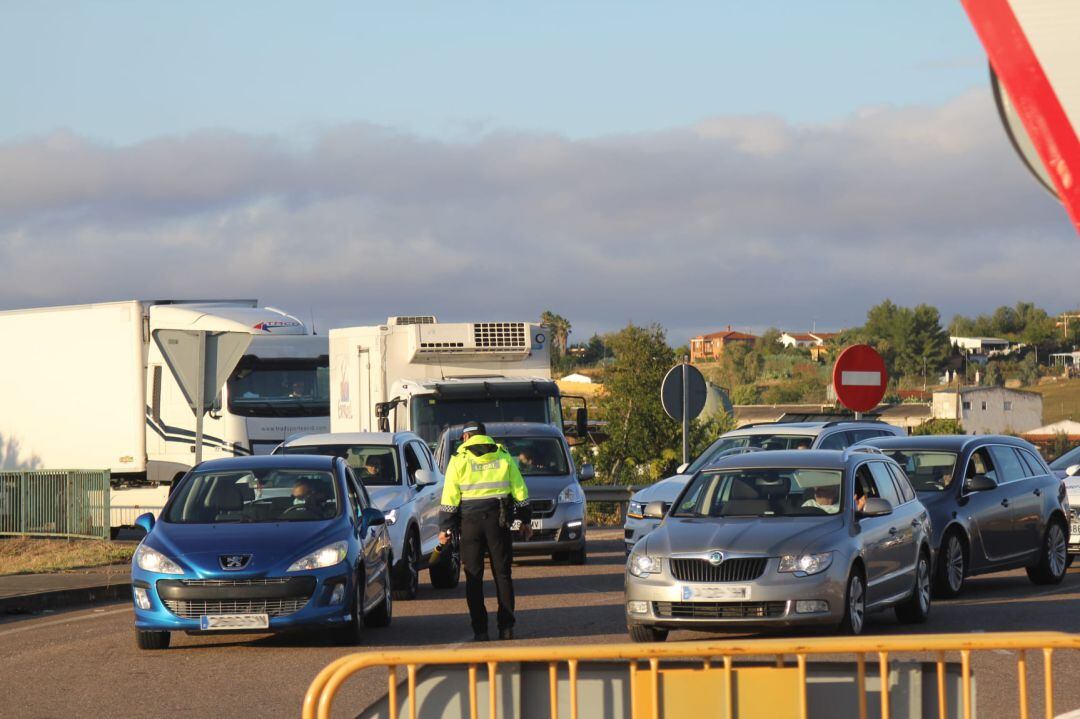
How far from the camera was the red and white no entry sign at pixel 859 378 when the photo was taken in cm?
2236

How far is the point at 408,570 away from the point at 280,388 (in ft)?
37.0

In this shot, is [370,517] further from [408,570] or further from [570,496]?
[570,496]

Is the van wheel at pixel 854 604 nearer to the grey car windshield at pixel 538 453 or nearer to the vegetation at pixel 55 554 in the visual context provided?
the grey car windshield at pixel 538 453

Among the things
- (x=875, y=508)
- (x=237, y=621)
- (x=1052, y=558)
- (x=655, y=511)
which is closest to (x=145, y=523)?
(x=237, y=621)

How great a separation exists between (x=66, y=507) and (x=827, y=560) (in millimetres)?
17063

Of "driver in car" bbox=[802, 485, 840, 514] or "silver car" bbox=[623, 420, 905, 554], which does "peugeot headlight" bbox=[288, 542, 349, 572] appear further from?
"silver car" bbox=[623, 420, 905, 554]

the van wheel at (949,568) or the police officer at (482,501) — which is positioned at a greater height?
the police officer at (482,501)

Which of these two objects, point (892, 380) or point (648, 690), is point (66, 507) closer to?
point (648, 690)

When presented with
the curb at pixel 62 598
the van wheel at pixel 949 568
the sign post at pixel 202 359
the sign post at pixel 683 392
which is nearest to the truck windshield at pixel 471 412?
the sign post at pixel 683 392

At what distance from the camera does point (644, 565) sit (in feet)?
42.4

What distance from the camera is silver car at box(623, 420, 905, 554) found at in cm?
2041

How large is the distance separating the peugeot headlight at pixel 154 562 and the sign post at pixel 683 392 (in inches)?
483

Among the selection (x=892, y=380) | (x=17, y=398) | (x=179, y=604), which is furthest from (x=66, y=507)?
(x=892, y=380)

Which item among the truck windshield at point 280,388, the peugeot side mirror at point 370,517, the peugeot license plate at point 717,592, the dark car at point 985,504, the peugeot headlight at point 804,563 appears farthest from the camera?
the truck windshield at point 280,388
